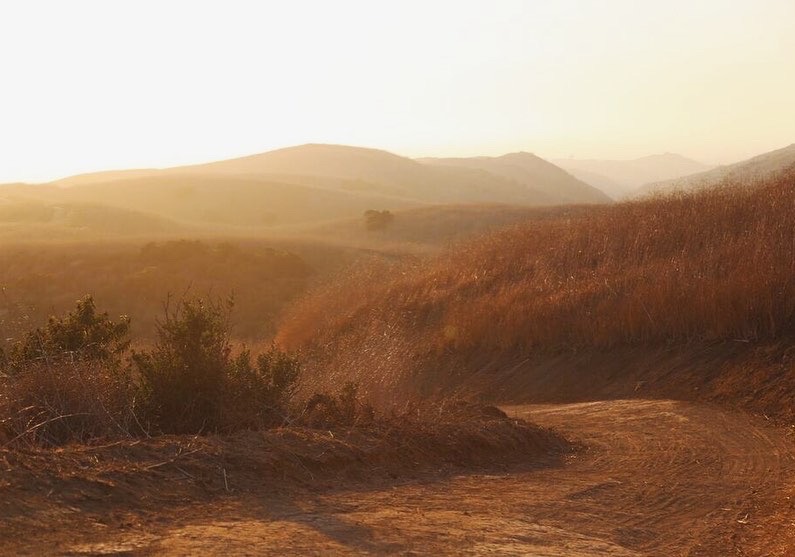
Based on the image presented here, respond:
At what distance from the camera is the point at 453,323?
16.4 metres

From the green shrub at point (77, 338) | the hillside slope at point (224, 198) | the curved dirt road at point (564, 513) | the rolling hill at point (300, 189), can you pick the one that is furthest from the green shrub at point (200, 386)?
the hillside slope at point (224, 198)

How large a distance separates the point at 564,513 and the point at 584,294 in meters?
9.20

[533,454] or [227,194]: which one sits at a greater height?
[227,194]

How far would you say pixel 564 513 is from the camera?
20.1ft

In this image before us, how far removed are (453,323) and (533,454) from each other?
8183mm

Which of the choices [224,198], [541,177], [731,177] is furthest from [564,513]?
[541,177]

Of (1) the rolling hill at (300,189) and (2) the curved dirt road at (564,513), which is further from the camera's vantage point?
(1) the rolling hill at (300,189)

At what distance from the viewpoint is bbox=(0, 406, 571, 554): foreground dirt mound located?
491 cm

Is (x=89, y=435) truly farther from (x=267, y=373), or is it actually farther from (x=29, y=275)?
(x=29, y=275)

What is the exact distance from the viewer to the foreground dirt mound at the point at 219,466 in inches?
193

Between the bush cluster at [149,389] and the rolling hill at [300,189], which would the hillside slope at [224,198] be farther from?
the bush cluster at [149,389]

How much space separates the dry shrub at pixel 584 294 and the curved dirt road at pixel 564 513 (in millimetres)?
4107

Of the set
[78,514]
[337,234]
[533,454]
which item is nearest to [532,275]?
[533,454]

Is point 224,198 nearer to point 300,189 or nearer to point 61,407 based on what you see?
point 300,189
